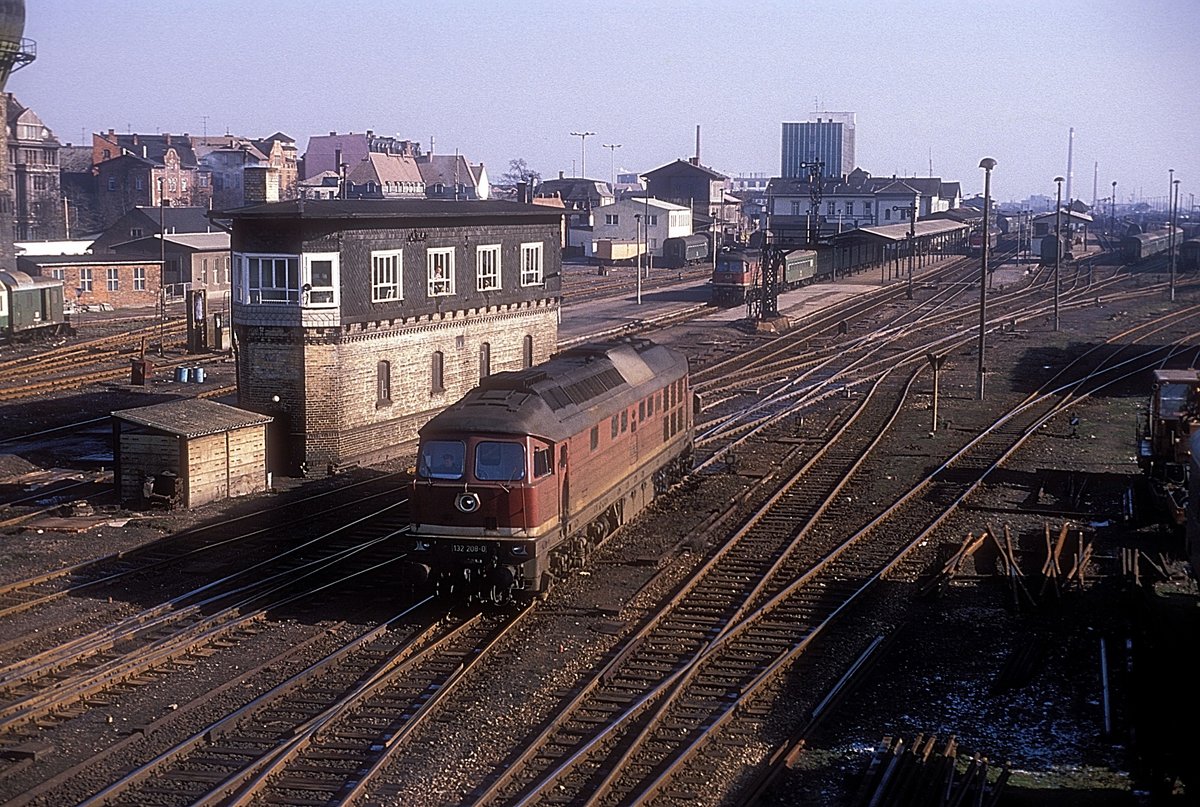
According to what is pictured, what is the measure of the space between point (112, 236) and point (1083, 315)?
5795 centimetres

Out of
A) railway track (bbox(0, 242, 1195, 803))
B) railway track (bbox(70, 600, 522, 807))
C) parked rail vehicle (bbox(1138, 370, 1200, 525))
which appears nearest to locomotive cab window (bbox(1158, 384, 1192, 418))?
parked rail vehicle (bbox(1138, 370, 1200, 525))

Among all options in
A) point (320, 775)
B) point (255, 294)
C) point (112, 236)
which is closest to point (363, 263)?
point (255, 294)

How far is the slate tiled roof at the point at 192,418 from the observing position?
26.6 metres

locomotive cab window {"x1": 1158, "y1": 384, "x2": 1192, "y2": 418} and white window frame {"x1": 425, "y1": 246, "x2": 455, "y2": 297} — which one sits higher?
white window frame {"x1": 425, "y1": 246, "x2": 455, "y2": 297}

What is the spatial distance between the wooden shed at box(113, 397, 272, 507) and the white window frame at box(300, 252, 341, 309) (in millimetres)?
3319

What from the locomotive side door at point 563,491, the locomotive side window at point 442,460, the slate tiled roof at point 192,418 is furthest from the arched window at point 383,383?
the locomotive side window at point 442,460

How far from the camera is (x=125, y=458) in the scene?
26.9 metres

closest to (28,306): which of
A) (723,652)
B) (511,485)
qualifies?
(511,485)

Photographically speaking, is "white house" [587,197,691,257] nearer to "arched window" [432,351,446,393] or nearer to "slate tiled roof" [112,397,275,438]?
"arched window" [432,351,446,393]

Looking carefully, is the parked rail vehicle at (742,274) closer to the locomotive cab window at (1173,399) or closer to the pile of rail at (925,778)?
the locomotive cab window at (1173,399)

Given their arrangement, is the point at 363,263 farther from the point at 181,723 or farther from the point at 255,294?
the point at 181,723

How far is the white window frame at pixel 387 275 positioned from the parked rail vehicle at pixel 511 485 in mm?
9720

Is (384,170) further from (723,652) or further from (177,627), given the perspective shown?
(723,652)

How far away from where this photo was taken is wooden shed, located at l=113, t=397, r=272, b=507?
87.2 ft
